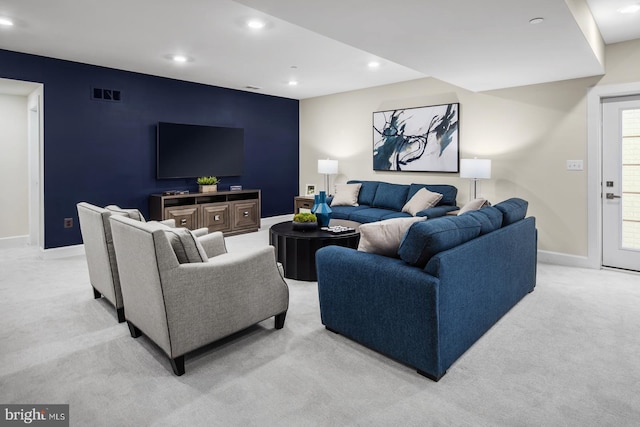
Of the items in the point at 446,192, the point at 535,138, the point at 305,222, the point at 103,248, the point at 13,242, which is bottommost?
the point at 13,242

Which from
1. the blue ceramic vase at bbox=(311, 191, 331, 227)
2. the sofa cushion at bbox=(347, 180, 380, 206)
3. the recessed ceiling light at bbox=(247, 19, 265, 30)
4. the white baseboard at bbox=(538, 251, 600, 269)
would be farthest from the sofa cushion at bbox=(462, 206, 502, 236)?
the sofa cushion at bbox=(347, 180, 380, 206)

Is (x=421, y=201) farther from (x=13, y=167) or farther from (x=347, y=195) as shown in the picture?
(x=13, y=167)

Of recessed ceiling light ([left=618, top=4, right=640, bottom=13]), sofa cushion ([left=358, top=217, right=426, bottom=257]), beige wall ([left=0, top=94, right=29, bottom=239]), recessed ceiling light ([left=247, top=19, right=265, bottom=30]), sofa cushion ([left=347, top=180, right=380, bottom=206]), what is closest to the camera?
sofa cushion ([left=358, top=217, right=426, bottom=257])

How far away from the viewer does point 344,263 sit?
8.18ft

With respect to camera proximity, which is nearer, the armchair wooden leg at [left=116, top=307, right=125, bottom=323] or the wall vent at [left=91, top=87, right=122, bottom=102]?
the armchair wooden leg at [left=116, top=307, right=125, bottom=323]

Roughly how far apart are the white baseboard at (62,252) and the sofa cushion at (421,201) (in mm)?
4353

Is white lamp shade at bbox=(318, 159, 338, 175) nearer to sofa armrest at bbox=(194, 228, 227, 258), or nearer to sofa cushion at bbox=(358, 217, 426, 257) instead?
sofa armrest at bbox=(194, 228, 227, 258)

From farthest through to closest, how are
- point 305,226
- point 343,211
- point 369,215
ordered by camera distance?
point 343,211, point 369,215, point 305,226

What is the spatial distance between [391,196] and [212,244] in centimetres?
333

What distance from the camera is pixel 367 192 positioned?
20.1ft

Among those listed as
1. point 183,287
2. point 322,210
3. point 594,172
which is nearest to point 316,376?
point 183,287

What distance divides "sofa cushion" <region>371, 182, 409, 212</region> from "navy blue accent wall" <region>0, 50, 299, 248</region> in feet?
8.08

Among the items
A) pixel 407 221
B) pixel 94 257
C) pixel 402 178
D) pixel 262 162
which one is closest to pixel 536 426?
pixel 407 221

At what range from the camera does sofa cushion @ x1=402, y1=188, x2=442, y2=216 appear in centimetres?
521
